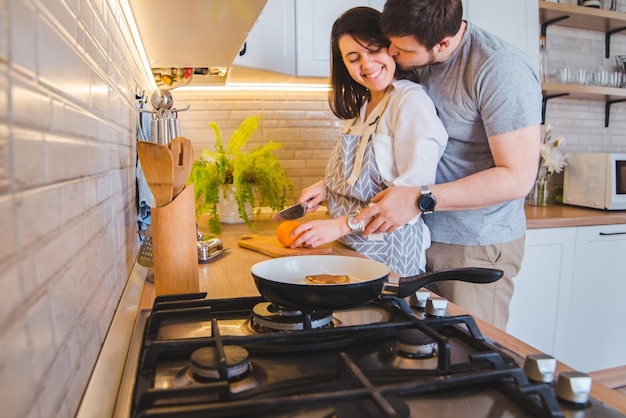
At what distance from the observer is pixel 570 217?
7.09 ft

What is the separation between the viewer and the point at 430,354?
57cm

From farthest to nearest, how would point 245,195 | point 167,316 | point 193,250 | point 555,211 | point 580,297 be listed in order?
point 555,211, point 580,297, point 245,195, point 193,250, point 167,316

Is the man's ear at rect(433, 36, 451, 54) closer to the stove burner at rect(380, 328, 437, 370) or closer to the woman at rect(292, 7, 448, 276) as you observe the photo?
the woman at rect(292, 7, 448, 276)

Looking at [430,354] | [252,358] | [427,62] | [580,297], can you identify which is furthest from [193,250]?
[580,297]

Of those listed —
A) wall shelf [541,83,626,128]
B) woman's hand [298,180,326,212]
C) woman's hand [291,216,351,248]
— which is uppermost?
wall shelf [541,83,626,128]

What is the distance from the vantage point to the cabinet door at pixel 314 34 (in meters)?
2.02

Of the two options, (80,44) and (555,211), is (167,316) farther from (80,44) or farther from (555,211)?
(555,211)

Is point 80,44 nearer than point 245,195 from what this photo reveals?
Yes

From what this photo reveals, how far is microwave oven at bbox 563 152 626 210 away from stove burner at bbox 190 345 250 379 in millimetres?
2331

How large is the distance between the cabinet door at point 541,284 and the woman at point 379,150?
98 cm

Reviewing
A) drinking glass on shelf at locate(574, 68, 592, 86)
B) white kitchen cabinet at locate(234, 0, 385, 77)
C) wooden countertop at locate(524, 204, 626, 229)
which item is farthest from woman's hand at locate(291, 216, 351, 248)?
drinking glass on shelf at locate(574, 68, 592, 86)

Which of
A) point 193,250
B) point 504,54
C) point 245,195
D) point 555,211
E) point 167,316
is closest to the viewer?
point 167,316

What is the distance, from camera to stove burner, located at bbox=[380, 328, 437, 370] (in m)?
0.55

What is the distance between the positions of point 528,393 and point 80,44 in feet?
1.88
